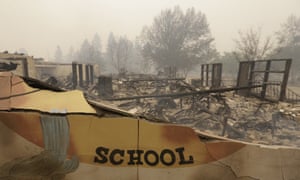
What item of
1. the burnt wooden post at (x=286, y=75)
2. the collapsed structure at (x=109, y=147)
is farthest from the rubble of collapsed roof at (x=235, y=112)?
the collapsed structure at (x=109, y=147)

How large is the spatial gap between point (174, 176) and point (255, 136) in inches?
149

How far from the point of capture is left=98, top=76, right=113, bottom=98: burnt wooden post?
7.24 metres

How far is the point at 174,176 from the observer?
1.06 meters

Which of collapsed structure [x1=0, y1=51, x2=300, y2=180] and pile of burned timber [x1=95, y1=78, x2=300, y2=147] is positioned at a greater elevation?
collapsed structure [x1=0, y1=51, x2=300, y2=180]

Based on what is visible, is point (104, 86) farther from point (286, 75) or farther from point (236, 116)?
point (286, 75)

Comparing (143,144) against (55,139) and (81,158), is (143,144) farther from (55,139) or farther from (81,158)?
(55,139)

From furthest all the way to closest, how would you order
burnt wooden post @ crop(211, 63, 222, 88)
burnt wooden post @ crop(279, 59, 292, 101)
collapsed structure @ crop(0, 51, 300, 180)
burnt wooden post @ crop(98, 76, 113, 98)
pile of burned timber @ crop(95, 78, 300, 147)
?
burnt wooden post @ crop(211, 63, 222, 88)
burnt wooden post @ crop(98, 76, 113, 98)
burnt wooden post @ crop(279, 59, 292, 101)
pile of burned timber @ crop(95, 78, 300, 147)
collapsed structure @ crop(0, 51, 300, 180)

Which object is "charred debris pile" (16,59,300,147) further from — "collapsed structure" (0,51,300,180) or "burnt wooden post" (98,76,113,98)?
"collapsed structure" (0,51,300,180)

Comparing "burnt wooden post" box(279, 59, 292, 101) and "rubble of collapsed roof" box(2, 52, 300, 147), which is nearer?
"rubble of collapsed roof" box(2, 52, 300, 147)

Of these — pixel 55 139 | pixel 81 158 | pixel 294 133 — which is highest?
pixel 55 139

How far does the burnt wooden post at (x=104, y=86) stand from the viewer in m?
7.24

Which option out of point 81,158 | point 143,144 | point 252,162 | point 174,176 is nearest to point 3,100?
point 81,158

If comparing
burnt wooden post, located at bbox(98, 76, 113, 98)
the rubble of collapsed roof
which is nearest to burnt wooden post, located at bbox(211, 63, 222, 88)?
the rubble of collapsed roof

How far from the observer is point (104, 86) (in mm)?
7281
